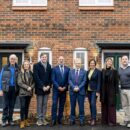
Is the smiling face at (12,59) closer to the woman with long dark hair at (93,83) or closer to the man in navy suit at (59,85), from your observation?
the man in navy suit at (59,85)

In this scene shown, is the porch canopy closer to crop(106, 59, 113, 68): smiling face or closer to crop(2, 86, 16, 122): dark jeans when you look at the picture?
crop(2, 86, 16, 122): dark jeans

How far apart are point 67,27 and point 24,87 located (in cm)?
368

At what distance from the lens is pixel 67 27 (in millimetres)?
12789

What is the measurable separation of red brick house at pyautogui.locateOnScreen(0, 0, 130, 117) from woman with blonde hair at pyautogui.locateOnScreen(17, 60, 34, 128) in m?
2.78

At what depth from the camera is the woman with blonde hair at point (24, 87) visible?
985 centimetres

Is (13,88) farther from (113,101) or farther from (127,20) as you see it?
(127,20)

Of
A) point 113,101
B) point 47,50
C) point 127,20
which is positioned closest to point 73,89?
point 113,101

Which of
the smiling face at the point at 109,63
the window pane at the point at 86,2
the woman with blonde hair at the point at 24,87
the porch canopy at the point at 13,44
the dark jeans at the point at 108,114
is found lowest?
the dark jeans at the point at 108,114

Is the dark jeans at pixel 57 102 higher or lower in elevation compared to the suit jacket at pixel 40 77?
lower

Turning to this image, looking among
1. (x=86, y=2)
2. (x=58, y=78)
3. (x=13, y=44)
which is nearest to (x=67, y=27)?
(x=86, y=2)

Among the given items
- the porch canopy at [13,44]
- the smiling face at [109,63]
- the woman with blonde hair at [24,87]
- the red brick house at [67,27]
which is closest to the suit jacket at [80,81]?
the smiling face at [109,63]

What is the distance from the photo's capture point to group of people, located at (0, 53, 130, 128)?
32.6 ft

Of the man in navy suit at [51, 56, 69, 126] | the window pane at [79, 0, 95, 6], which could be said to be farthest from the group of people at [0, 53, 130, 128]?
the window pane at [79, 0, 95, 6]

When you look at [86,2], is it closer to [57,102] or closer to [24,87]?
[57,102]
